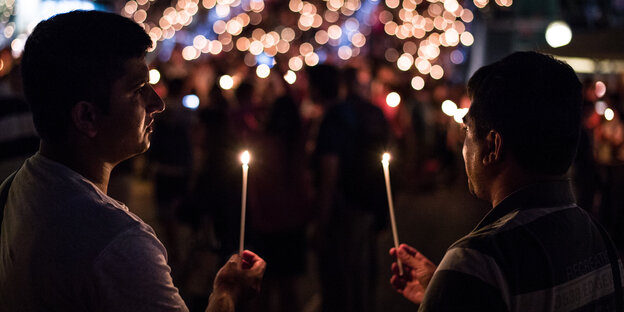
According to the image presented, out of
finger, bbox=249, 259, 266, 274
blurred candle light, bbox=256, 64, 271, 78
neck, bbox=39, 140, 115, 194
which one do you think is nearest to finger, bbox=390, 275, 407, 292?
finger, bbox=249, 259, 266, 274

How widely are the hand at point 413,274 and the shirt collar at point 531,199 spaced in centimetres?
69

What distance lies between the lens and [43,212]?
171 centimetres

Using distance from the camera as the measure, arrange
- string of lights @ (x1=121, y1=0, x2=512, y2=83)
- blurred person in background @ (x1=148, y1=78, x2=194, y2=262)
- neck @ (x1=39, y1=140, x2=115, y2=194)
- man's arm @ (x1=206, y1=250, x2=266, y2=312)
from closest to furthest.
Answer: neck @ (x1=39, y1=140, x2=115, y2=194) < man's arm @ (x1=206, y1=250, x2=266, y2=312) < blurred person in background @ (x1=148, y1=78, x2=194, y2=262) < string of lights @ (x1=121, y1=0, x2=512, y2=83)

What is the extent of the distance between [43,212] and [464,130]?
147cm

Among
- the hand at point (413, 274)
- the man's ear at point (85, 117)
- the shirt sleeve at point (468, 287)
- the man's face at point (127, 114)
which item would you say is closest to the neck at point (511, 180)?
the shirt sleeve at point (468, 287)

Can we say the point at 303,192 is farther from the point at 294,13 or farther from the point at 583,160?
the point at 294,13

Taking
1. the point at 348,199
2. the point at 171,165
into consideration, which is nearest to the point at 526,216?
the point at 348,199

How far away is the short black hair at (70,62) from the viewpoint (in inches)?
70.3

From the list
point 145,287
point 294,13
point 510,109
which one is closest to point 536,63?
point 510,109

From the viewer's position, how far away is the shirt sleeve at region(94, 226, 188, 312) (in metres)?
1.62

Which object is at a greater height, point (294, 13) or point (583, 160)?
point (294, 13)

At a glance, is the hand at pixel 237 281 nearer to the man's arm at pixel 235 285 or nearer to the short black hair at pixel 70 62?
the man's arm at pixel 235 285

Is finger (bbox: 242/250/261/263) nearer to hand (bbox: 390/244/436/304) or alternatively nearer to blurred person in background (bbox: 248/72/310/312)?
hand (bbox: 390/244/436/304)

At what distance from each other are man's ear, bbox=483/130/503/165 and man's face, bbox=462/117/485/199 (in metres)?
0.03
